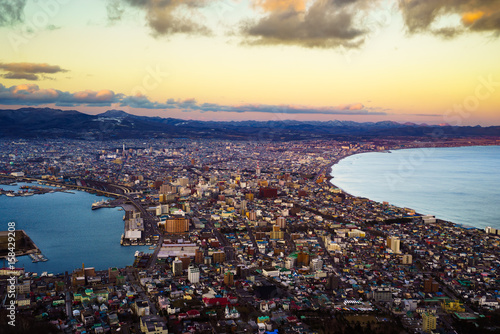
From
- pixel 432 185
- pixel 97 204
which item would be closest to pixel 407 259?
pixel 97 204

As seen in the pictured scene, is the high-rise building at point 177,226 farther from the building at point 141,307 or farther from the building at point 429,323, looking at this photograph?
the building at point 429,323

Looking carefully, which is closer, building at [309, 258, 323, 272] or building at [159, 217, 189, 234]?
building at [309, 258, 323, 272]

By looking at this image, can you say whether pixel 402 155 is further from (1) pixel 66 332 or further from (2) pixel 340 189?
(1) pixel 66 332

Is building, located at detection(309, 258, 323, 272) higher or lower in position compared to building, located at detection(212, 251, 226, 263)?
higher

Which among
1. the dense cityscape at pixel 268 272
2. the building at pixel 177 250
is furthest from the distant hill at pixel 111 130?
the building at pixel 177 250

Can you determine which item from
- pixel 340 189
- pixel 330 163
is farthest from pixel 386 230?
pixel 330 163

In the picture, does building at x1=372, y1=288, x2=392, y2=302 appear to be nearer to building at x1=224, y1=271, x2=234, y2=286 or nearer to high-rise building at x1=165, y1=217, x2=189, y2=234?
building at x1=224, y1=271, x2=234, y2=286

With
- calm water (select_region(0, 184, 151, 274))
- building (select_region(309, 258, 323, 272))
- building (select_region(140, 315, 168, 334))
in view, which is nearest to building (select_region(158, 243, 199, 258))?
calm water (select_region(0, 184, 151, 274))
